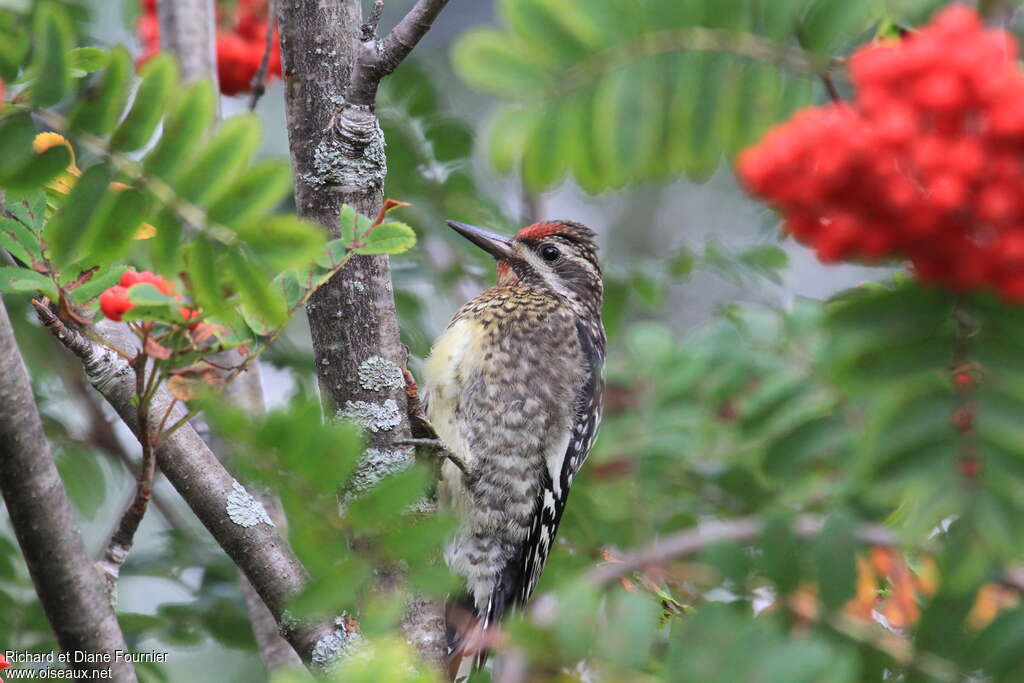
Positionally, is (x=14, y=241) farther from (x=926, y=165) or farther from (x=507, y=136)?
(x=926, y=165)

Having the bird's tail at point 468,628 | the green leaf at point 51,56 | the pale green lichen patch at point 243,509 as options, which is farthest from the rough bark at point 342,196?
the green leaf at point 51,56

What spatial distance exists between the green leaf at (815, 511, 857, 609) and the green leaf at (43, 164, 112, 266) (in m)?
1.06

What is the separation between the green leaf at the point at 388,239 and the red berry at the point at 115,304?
392 mm

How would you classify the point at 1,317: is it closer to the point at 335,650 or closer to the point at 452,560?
the point at 335,650

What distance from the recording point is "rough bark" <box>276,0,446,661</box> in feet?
7.41

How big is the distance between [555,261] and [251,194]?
229cm

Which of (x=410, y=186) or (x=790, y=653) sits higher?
(x=790, y=653)

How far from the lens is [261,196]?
1531 mm

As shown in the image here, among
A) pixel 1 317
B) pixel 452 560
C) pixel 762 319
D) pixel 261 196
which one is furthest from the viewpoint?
pixel 452 560

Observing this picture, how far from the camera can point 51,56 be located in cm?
145

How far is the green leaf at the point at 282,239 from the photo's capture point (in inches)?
59.6

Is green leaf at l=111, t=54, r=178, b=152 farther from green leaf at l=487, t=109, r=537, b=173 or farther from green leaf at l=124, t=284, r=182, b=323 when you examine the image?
green leaf at l=487, t=109, r=537, b=173

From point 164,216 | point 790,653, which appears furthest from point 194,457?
point 790,653

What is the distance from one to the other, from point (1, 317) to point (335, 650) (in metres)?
0.86
